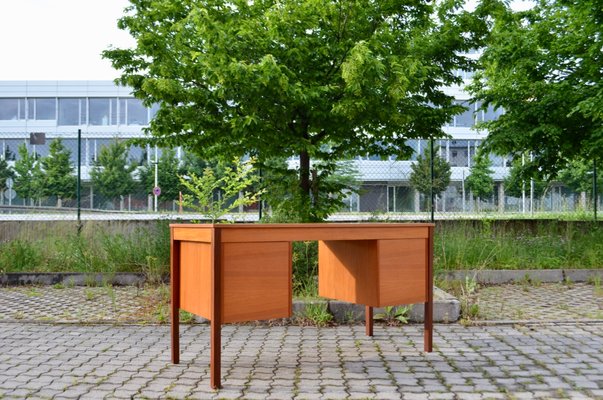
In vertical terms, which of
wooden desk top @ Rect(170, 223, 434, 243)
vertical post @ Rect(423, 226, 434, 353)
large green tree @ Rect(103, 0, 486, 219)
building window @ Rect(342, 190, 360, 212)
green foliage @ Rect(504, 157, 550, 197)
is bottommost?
vertical post @ Rect(423, 226, 434, 353)

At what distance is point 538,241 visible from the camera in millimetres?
10578

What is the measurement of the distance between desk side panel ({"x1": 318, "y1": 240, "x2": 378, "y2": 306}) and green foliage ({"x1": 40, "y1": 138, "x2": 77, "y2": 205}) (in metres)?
8.44

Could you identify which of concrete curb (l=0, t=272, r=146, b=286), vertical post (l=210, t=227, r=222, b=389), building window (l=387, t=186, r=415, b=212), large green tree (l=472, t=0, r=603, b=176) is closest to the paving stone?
vertical post (l=210, t=227, r=222, b=389)

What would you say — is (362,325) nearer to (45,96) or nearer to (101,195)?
(101,195)

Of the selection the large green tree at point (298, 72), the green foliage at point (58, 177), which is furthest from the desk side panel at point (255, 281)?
the green foliage at point (58, 177)

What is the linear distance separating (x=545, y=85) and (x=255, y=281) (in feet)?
29.2

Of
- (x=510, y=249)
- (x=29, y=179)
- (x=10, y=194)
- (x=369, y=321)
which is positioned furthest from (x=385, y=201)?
(x=29, y=179)

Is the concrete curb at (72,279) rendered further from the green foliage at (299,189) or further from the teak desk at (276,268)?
the teak desk at (276,268)

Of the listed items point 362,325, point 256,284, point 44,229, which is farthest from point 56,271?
point 256,284

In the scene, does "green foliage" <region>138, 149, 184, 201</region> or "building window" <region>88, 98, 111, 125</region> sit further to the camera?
"building window" <region>88, 98, 111, 125</region>

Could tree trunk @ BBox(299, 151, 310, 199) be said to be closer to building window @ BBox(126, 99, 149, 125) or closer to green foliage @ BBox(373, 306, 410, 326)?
green foliage @ BBox(373, 306, 410, 326)

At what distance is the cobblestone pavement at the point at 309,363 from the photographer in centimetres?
390

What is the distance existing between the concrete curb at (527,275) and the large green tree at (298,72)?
2.45 metres

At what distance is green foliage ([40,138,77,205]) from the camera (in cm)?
1317
